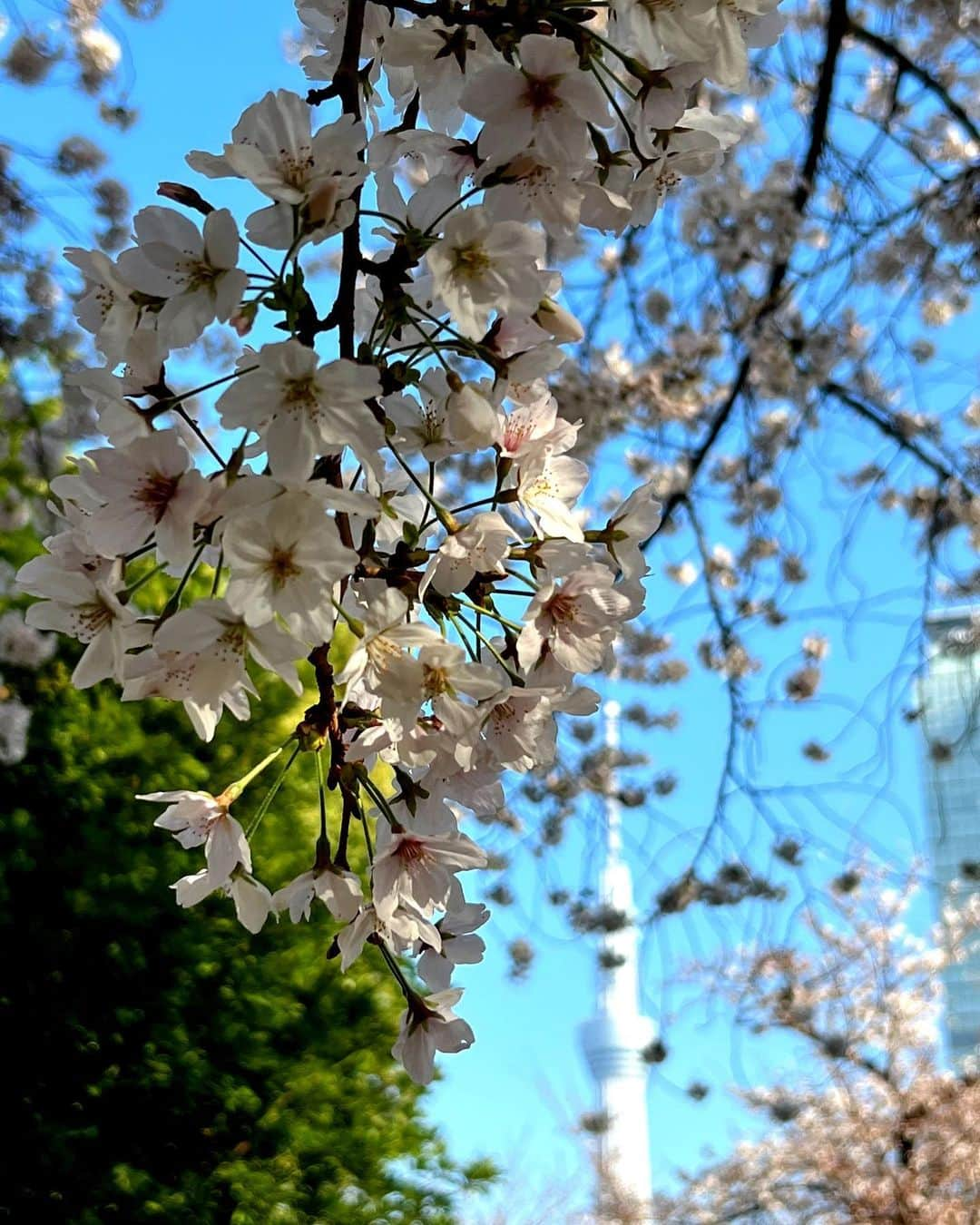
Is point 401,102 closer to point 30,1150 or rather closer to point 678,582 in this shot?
point 30,1150

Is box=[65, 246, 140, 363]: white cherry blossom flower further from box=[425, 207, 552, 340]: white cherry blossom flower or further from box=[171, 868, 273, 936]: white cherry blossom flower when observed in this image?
box=[171, 868, 273, 936]: white cherry blossom flower

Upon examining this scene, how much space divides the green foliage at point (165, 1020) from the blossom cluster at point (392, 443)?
1618 millimetres

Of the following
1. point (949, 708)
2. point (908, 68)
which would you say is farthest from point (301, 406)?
point (949, 708)

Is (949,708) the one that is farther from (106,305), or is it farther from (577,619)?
(106,305)

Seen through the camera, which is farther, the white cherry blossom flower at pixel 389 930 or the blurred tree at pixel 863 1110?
the blurred tree at pixel 863 1110

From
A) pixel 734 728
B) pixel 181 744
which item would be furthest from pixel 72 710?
pixel 734 728

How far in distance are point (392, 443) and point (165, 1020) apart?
1779mm

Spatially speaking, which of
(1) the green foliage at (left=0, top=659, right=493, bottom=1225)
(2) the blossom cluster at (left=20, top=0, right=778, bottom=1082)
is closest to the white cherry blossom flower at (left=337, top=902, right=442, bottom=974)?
(2) the blossom cluster at (left=20, top=0, right=778, bottom=1082)

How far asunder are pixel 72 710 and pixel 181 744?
211mm

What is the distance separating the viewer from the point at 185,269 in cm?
50

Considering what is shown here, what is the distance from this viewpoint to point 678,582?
424cm

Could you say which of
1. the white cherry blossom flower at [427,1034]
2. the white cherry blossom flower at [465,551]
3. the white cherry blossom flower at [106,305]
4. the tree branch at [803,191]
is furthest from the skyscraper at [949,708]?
the white cherry blossom flower at [106,305]

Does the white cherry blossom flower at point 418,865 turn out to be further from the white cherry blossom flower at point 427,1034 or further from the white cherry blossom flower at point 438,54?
the white cherry blossom flower at point 438,54

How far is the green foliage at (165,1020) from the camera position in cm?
198
